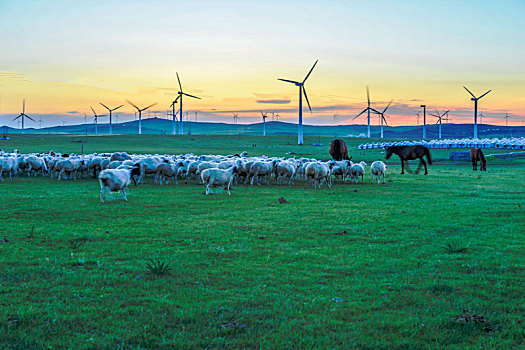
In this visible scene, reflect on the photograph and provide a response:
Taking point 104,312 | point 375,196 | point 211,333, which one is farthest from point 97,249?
point 375,196

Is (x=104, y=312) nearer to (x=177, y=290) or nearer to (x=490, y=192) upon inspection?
(x=177, y=290)

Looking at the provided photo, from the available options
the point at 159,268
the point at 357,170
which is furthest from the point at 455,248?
the point at 357,170

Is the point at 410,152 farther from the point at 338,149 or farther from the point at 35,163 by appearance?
the point at 35,163

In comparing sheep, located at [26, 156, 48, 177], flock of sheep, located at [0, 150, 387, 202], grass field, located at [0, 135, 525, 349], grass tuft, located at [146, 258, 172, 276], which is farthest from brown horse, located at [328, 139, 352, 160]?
grass tuft, located at [146, 258, 172, 276]

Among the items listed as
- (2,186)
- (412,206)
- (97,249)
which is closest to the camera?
(97,249)

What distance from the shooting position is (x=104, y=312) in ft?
23.5

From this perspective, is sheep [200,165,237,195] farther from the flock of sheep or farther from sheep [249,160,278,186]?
sheep [249,160,278,186]

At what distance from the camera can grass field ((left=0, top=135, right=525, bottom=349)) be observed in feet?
21.3

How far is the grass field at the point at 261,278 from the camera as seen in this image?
650 cm

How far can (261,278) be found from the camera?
8922 mm

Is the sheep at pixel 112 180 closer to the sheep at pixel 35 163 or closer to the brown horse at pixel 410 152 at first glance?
the sheep at pixel 35 163

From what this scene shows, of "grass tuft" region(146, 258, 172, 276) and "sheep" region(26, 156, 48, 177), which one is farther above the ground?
"sheep" region(26, 156, 48, 177)

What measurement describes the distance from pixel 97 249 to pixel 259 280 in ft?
14.6

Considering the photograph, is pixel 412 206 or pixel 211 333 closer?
pixel 211 333
